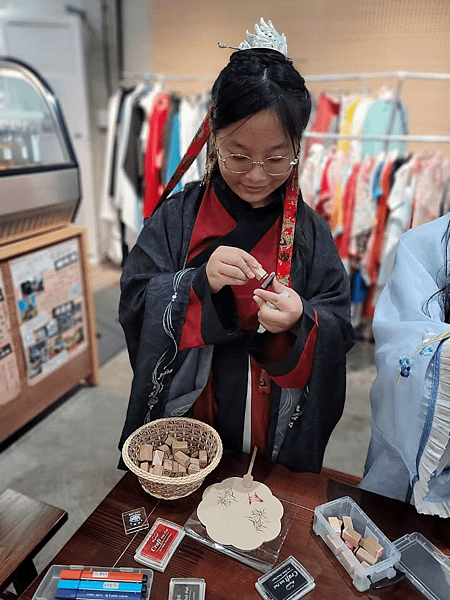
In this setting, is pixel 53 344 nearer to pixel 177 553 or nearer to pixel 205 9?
pixel 177 553

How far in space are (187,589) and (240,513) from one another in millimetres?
166

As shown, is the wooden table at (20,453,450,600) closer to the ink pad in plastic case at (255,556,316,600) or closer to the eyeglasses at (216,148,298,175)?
the ink pad in plastic case at (255,556,316,600)

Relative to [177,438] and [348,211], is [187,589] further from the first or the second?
[348,211]

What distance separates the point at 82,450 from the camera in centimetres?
197

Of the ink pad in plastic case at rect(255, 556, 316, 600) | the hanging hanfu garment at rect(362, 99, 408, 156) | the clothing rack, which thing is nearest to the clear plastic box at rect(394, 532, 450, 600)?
the ink pad in plastic case at rect(255, 556, 316, 600)

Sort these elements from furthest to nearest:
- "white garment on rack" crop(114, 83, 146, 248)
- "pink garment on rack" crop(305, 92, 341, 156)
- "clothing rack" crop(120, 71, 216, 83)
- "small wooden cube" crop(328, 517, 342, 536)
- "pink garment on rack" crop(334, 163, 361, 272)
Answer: "white garment on rack" crop(114, 83, 146, 248) < "clothing rack" crop(120, 71, 216, 83) < "pink garment on rack" crop(305, 92, 341, 156) < "pink garment on rack" crop(334, 163, 361, 272) < "small wooden cube" crop(328, 517, 342, 536)

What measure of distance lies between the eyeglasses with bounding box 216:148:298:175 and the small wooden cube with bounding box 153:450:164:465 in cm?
55

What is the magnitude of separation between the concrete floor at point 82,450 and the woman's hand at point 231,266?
123cm

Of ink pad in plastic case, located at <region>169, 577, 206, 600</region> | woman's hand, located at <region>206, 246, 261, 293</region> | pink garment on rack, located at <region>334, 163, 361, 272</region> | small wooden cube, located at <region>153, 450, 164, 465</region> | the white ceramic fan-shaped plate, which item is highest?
woman's hand, located at <region>206, 246, 261, 293</region>

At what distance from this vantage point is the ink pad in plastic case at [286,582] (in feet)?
2.24

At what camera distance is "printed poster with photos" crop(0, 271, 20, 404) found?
1.70m

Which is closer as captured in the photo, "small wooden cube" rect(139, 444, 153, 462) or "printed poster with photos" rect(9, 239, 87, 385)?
"small wooden cube" rect(139, 444, 153, 462)

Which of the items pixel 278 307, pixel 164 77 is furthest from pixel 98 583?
pixel 164 77

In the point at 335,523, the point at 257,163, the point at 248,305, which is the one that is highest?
the point at 257,163
